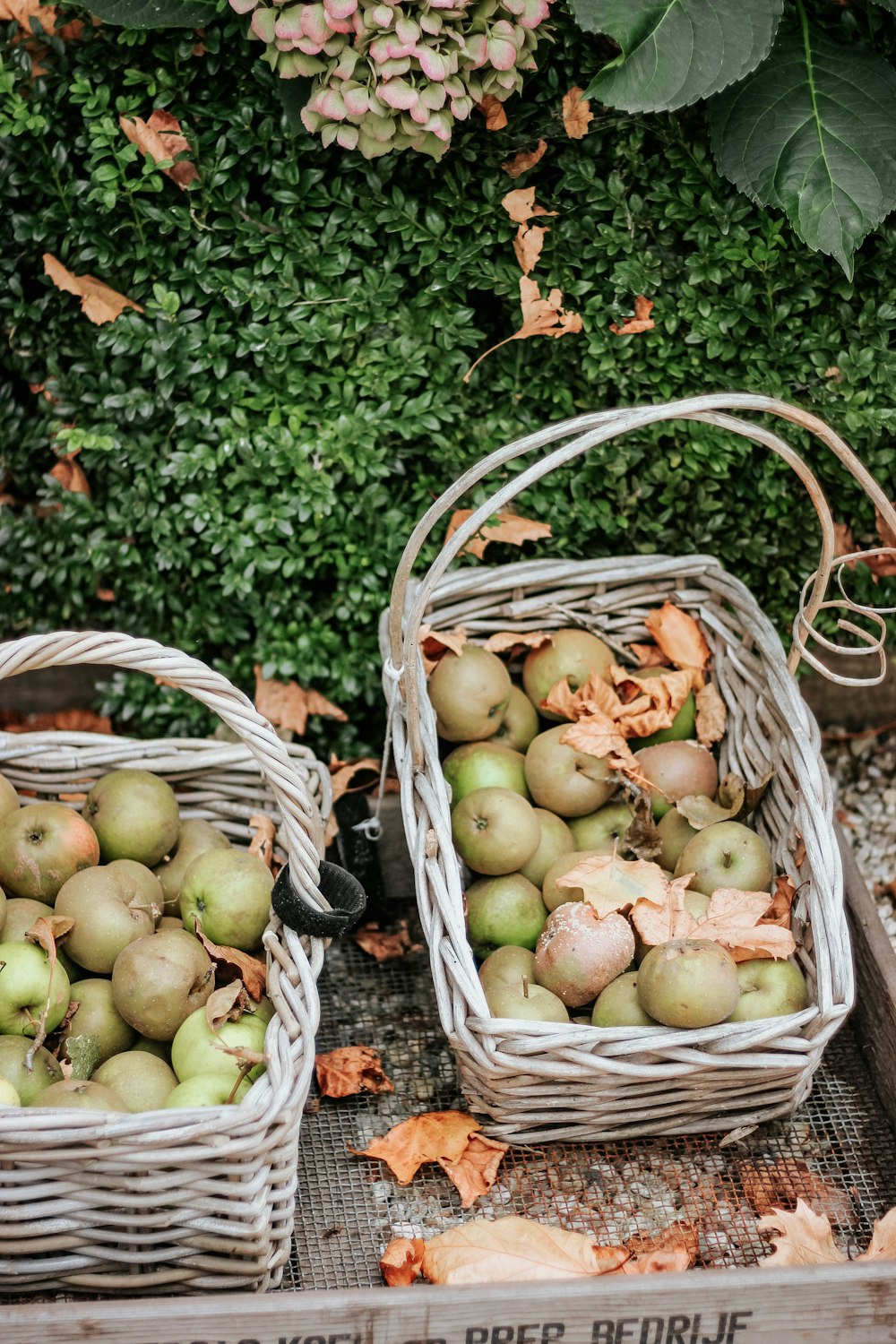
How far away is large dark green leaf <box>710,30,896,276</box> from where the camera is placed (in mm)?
2174

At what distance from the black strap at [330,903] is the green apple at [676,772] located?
731 millimetres

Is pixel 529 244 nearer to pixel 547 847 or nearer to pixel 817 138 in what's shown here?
pixel 817 138

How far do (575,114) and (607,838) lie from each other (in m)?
1.40

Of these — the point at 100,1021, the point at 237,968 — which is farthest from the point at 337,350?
the point at 100,1021

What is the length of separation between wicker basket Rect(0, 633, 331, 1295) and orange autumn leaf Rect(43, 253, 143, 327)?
1.04 m

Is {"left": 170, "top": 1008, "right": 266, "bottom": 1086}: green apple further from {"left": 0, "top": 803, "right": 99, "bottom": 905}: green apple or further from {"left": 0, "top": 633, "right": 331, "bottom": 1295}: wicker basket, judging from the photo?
{"left": 0, "top": 803, "right": 99, "bottom": 905}: green apple

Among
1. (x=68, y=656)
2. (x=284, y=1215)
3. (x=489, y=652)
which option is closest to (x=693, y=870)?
(x=489, y=652)

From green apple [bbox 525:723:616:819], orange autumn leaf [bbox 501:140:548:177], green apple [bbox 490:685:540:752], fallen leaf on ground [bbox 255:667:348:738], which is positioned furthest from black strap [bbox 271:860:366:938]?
orange autumn leaf [bbox 501:140:548:177]

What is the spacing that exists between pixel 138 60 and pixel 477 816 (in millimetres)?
1619

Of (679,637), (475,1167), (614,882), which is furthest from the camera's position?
(679,637)

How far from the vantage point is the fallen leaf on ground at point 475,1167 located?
2041 mm

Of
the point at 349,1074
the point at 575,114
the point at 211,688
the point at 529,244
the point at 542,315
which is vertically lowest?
the point at 349,1074

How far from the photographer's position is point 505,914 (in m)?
2.22

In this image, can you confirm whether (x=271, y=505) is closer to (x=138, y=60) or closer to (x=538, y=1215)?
(x=138, y=60)
